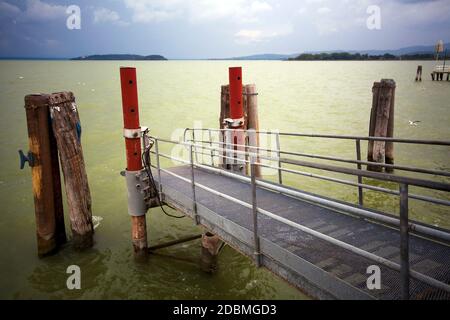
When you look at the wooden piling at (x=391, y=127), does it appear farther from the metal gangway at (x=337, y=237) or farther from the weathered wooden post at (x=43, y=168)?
the weathered wooden post at (x=43, y=168)

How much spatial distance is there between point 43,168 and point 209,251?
3.34m

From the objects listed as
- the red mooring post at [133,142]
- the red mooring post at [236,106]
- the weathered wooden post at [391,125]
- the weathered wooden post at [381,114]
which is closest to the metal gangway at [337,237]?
the red mooring post at [133,142]

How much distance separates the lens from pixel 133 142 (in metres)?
5.98

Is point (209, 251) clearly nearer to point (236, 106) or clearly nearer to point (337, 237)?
point (236, 106)

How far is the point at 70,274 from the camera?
6.39 metres

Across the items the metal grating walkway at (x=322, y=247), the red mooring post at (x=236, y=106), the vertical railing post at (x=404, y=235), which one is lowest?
the metal grating walkway at (x=322, y=247)

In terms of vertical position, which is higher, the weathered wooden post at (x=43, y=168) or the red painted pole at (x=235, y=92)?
the red painted pole at (x=235, y=92)

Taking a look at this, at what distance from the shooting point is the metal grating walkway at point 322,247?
296cm

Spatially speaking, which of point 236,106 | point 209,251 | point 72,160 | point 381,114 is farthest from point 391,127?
point 72,160

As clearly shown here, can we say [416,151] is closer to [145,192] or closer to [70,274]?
[145,192]

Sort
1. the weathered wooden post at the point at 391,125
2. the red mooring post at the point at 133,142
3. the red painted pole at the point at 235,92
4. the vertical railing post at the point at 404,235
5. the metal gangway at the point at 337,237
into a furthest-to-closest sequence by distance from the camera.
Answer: the weathered wooden post at the point at 391,125, the red painted pole at the point at 235,92, the red mooring post at the point at 133,142, the metal gangway at the point at 337,237, the vertical railing post at the point at 404,235

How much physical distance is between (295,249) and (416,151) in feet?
37.3

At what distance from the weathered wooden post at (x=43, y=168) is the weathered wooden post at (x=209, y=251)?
293 cm
